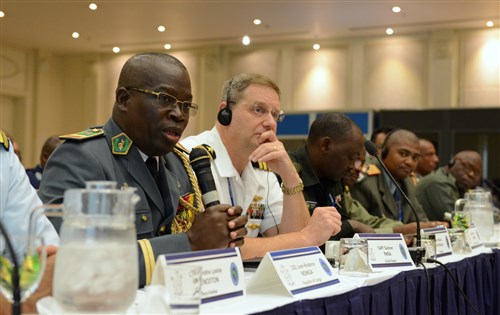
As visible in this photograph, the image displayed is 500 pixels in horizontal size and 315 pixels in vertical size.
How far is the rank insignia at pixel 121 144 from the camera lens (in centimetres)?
197

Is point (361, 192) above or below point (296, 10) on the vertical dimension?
below

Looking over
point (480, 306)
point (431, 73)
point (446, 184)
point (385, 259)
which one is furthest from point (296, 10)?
point (385, 259)

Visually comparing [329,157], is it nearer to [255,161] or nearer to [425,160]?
[255,161]

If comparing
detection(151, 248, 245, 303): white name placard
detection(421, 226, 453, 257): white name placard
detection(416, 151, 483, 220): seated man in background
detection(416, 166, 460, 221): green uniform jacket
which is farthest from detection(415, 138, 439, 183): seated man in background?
detection(151, 248, 245, 303): white name placard

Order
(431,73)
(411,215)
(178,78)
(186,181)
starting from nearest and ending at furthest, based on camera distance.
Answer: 1. (178,78)
2. (186,181)
3. (411,215)
4. (431,73)

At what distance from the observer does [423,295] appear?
2.46 metres

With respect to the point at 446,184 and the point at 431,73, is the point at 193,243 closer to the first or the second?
the point at 446,184

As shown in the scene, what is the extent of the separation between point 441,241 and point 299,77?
8.76 metres

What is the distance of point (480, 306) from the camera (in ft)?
10.1

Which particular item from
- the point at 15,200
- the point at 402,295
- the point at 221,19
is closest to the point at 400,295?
the point at 402,295

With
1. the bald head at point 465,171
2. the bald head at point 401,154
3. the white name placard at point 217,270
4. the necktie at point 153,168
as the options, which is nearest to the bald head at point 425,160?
the bald head at point 465,171

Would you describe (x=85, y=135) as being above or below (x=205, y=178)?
above

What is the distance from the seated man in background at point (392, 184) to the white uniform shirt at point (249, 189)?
4.87 feet

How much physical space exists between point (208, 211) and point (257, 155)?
0.82m
